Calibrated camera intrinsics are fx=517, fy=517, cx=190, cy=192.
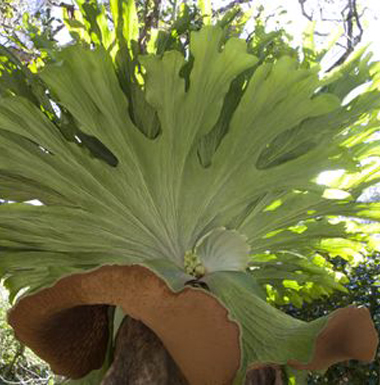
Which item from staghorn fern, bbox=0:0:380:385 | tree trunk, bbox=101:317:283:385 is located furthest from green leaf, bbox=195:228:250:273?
tree trunk, bbox=101:317:283:385

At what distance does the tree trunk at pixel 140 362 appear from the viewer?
1414 millimetres

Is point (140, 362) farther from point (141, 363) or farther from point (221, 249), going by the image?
point (221, 249)

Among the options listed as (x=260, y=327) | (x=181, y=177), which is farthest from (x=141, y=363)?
(x=181, y=177)

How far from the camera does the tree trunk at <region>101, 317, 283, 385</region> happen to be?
1414mm

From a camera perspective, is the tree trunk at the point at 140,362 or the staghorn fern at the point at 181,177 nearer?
the staghorn fern at the point at 181,177

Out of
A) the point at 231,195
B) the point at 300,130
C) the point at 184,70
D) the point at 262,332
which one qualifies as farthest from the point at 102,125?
the point at 262,332

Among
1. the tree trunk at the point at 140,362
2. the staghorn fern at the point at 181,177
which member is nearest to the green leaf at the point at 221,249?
the staghorn fern at the point at 181,177

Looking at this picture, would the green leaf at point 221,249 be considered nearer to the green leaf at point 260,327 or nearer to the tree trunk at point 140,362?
the green leaf at point 260,327

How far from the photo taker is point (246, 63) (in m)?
1.36

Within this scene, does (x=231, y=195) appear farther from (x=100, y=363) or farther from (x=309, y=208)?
(x=100, y=363)

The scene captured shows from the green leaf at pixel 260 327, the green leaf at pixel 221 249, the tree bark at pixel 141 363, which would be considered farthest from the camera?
the green leaf at pixel 221 249

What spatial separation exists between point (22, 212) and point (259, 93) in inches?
29.3

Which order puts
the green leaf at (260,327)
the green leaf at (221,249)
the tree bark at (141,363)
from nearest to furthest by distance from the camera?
1. the green leaf at (260,327)
2. the tree bark at (141,363)
3. the green leaf at (221,249)

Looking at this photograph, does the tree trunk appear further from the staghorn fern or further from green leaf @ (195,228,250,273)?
green leaf @ (195,228,250,273)
